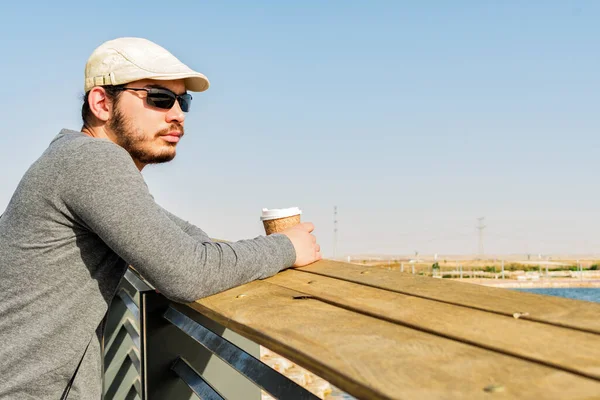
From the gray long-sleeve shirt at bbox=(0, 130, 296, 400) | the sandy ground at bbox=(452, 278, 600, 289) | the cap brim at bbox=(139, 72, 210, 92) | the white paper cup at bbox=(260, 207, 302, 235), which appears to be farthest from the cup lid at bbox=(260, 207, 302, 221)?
the sandy ground at bbox=(452, 278, 600, 289)

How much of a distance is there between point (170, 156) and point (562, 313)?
130cm

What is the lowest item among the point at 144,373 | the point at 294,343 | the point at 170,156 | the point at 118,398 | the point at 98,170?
the point at 118,398

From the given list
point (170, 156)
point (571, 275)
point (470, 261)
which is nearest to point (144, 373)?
point (170, 156)

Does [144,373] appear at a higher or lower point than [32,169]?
lower

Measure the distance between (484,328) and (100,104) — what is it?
139 centimetres

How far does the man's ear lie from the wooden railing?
2.18ft

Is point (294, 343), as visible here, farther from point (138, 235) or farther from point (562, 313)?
point (138, 235)

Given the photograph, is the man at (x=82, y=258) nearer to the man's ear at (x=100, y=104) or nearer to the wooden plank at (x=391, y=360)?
the man's ear at (x=100, y=104)

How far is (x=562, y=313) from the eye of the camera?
938mm

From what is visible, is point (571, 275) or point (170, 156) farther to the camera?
point (571, 275)

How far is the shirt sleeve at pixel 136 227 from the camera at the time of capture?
137 cm

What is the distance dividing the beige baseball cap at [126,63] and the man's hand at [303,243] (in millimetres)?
607

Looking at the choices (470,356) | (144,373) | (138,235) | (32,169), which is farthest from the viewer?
(144,373)

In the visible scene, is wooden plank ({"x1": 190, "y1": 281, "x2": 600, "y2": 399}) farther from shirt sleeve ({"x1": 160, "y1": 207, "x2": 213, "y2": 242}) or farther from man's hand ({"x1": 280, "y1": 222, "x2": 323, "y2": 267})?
shirt sleeve ({"x1": 160, "y1": 207, "x2": 213, "y2": 242})
